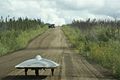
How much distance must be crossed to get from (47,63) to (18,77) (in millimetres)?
1392

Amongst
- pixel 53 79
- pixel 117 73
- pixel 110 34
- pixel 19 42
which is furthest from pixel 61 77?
pixel 19 42

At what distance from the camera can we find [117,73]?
20812 mm

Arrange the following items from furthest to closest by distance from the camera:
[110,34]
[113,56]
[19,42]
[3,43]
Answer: [19,42] < [3,43] < [110,34] < [113,56]

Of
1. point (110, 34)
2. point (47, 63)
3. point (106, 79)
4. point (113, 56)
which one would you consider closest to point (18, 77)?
point (47, 63)

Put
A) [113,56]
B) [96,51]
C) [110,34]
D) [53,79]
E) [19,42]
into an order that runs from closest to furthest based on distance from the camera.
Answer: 1. [53,79]
2. [113,56]
3. [96,51]
4. [110,34]
5. [19,42]

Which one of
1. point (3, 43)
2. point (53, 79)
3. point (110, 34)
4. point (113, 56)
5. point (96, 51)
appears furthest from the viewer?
point (3, 43)

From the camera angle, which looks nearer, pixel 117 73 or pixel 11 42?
pixel 117 73

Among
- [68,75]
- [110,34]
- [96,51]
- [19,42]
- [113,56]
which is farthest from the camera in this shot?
[19,42]

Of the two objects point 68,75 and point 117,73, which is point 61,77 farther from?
point 117,73

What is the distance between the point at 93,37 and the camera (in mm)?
44625

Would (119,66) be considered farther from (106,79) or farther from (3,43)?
(3,43)

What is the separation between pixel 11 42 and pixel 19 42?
4.09 meters

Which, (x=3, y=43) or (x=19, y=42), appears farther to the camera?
(x=19, y=42)

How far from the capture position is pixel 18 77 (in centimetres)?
1900
